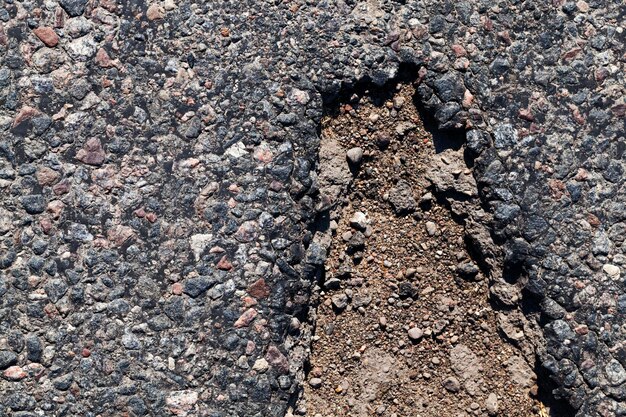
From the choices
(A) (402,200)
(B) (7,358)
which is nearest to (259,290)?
(A) (402,200)

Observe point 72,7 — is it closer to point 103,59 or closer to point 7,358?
point 103,59

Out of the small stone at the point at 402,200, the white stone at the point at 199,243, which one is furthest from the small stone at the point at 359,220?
the white stone at the point at 199,243

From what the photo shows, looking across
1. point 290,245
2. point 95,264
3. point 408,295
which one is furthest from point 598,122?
point 95,264

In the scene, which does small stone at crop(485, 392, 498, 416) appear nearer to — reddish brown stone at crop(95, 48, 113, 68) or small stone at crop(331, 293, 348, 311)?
small stone at crop(331, 293, 348, 311)

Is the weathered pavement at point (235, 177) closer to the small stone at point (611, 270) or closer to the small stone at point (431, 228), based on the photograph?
the small stone at point (611, 270)

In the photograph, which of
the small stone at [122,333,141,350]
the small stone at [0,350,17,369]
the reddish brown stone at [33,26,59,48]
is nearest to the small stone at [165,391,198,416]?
the small stone at [122,333,141,350]

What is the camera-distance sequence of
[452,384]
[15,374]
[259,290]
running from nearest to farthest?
[15,374] < [259,290] < [452,384]

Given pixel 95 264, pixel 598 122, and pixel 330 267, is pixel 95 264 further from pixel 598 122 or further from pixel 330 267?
pixel 598 122
